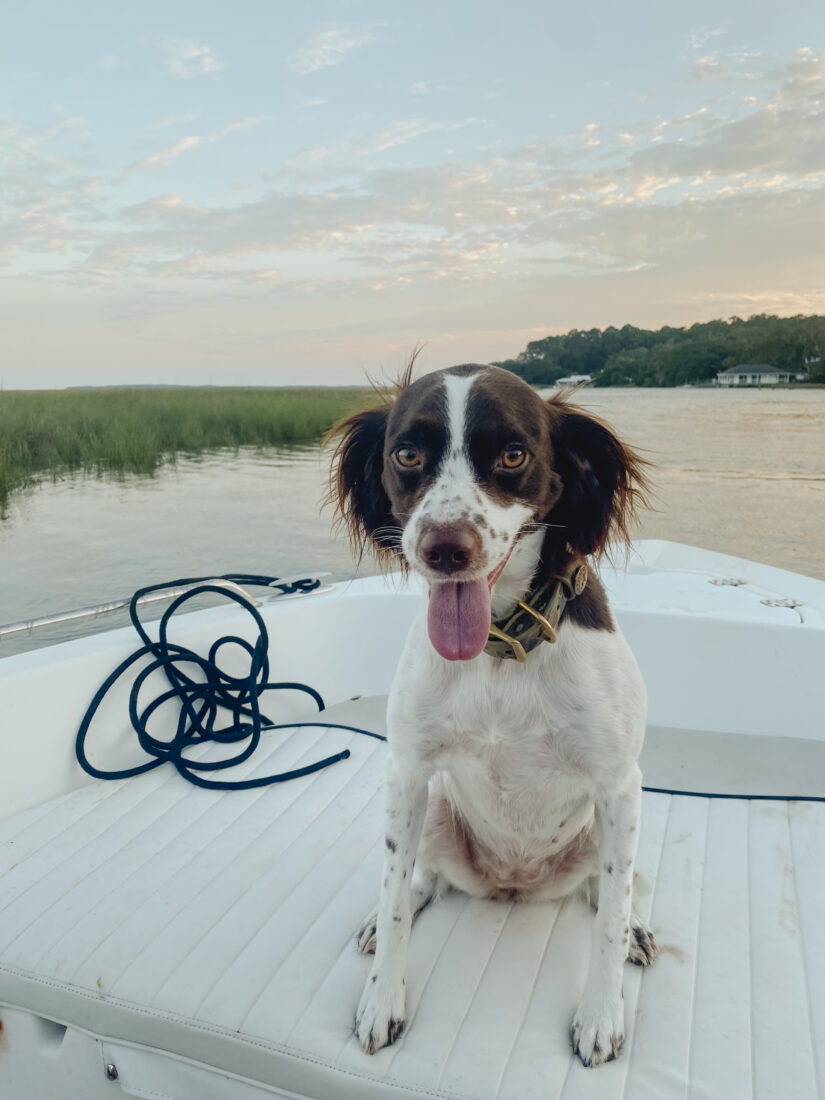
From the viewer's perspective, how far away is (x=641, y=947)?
5.13 ft

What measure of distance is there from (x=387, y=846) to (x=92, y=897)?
70 cm

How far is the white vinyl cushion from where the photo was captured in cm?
133

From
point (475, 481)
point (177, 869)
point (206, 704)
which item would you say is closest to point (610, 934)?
point (475, 481)

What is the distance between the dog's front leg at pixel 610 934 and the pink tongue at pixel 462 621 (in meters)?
0.37

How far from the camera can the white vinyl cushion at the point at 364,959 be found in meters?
1.33

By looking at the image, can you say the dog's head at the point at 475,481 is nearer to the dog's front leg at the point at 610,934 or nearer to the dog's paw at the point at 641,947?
the dog's front leg at the point at 610,934

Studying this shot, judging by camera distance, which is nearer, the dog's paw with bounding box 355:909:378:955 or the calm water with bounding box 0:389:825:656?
the dog's paw with bounding box 355:909:378:955

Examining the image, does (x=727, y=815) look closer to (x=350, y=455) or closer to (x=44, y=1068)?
(x=350, y=455)

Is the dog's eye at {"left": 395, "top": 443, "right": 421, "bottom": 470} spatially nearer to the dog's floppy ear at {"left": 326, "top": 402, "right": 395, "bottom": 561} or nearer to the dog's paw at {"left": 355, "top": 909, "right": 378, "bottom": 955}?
the dog's floppy ear at {"left": 326, "top": 402, "right": 395, "bottom": 561}

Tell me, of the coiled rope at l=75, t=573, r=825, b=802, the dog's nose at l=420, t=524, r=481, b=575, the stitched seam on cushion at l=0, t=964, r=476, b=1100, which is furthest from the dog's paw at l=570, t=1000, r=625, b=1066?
the coiled rope at l=75, t=573, r=825, b=802

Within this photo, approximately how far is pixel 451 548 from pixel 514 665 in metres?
0.29

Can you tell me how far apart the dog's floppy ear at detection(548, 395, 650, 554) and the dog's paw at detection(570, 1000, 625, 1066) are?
2.59 ft

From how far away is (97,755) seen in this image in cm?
227

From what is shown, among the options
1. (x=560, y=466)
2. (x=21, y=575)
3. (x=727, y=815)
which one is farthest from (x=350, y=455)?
(x=21, y=575)
